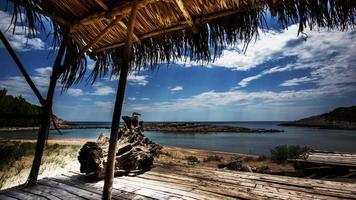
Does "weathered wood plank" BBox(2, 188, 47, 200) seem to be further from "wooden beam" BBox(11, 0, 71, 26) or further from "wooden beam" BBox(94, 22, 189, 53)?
"wooden beam" BBox(94, 22, 189, 53)

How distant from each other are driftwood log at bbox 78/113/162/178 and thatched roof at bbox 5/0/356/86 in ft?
3.89

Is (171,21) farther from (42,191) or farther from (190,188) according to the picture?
(42,191)

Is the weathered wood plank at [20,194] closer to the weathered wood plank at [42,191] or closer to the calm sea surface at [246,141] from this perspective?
the weathered wood plank at [42,191]

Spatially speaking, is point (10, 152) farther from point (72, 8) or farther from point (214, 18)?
point (214, 18)

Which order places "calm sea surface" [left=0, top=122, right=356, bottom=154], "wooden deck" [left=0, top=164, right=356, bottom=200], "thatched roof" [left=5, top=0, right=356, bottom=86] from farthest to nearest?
"calm sea surface" [left=0, top=122, right=356, bottom=154] < "wooden deck" [left=0, top=164, right=356, bottom=200] < "thatched roof" [left=5, top=0, right=356, bottom=86]

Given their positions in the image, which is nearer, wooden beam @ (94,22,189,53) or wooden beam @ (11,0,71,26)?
wooden beam @ (11,0,71,26)

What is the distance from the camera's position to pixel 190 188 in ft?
10.5

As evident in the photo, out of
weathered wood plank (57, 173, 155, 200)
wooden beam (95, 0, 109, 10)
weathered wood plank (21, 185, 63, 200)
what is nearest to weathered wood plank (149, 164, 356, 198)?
weathered wood plank (57, 173, 155, 200)

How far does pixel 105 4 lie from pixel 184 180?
2598 mm

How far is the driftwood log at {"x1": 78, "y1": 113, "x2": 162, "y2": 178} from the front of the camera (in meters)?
3.78

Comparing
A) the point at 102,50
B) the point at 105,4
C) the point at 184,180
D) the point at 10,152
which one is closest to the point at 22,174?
the point at 10,152

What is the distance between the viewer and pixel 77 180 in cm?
373

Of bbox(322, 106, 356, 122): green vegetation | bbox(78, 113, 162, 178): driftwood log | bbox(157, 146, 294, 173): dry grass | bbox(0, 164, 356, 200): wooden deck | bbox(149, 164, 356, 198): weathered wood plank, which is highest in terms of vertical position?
bbox(322, 106, 356, 122): green vegetation

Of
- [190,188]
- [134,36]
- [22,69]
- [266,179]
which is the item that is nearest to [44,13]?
[22,69]
